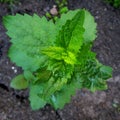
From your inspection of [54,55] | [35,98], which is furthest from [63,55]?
[35,98]

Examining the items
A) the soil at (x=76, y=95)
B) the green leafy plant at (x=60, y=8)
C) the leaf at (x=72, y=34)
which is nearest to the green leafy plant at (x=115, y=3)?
the soil at (x=76, y=95)

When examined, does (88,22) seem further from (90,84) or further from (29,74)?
(29,74)

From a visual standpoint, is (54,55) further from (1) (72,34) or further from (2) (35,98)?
(2) (35,98)

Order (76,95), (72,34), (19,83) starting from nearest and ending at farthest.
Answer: (72,34), (19,83), (76,95)

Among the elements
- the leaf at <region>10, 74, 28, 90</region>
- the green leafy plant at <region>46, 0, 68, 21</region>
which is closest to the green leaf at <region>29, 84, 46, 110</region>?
the leaf at <region>10, 74, 28, 90</region>

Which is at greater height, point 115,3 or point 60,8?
point 115,3

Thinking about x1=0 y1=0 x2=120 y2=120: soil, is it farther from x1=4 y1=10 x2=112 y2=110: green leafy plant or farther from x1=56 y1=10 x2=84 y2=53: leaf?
x1=56 y1=10 x2=84 y2=53: leaf

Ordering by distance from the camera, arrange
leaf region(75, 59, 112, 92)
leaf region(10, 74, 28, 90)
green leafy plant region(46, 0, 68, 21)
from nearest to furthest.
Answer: leaf region(75, 59, 112, 92), leaf region(10, 74, 28, 90), green leafy plant region(46, 0, 68, 21)
